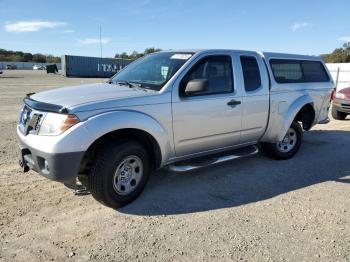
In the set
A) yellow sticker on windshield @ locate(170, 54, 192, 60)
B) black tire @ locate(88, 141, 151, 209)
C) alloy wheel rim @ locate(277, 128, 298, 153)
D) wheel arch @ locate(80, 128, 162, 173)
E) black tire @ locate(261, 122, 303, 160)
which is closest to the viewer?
black tire @ locate(88, 141, 151, 209)

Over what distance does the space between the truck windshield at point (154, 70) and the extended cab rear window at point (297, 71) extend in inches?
77.3

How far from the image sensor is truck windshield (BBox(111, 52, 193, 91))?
491 centimetres

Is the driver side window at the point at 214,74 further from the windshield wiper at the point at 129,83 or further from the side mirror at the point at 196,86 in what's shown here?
the windshield wiper at the point at 129,83

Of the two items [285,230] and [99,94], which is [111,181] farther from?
[285,230]

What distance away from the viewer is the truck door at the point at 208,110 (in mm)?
4836

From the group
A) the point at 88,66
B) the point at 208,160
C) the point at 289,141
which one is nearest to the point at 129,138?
the point at 208,160

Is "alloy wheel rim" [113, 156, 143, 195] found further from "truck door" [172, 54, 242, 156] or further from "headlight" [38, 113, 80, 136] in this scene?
"headlight" [38, 113, 80, 136]

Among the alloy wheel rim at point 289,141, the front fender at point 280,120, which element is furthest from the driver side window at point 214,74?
the alloy wheel rim at point 289,141

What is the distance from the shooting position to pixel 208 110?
509 centimetres

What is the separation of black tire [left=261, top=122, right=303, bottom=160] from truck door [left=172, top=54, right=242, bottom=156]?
1.04 metres

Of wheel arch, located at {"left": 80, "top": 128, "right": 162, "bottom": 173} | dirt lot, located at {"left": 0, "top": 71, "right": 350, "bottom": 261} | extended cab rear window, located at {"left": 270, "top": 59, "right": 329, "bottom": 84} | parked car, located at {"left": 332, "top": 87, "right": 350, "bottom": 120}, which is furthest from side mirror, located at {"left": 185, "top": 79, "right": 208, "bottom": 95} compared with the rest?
parked car, located at {"left": 332, "top": 87, "right": 350, "bottom": 120}

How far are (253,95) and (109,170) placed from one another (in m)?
2.68

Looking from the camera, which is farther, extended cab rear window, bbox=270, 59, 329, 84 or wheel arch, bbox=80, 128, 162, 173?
extended cab rear window, bbox=270, 59, 329, 84

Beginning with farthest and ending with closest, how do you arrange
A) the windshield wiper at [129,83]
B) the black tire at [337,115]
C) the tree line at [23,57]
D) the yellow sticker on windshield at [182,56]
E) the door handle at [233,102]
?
the tree line at [23,57] → the black tire at [337,115] → the door handle at [233,102] → the yellow sticker on windshield at [182,56] → the windshield wiper at [129,83]
